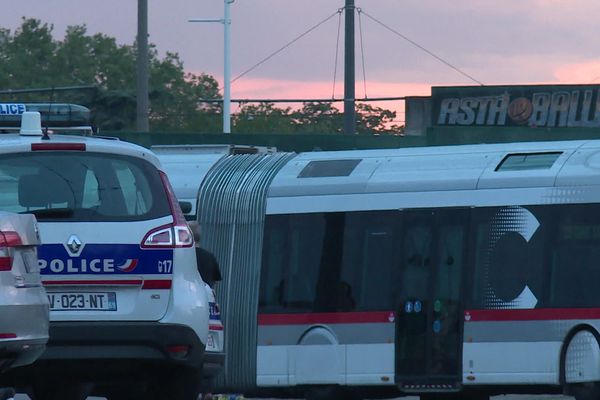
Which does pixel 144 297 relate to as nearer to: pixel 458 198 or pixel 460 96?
pixel 458 198

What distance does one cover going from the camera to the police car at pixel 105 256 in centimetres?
1009

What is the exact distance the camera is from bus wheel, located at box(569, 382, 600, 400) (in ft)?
54.2

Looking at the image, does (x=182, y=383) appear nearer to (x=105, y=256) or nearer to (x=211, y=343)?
(x=105, y=256)

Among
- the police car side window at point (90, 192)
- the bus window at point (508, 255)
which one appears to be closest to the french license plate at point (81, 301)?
the police car side window at point (90, 192)

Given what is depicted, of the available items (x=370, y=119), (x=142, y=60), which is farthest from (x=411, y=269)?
(x=370, y=119)

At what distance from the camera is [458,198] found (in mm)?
17750

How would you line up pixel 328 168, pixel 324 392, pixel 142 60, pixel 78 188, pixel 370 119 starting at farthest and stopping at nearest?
pixel 370 119, pixel 142 60, pixel 328 168, pixel 324 392, pixel 78 188

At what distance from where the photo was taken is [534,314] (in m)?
Result: 17.0

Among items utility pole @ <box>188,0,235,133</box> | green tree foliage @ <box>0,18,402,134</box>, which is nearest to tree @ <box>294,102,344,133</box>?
green tree foliage @ <box>0,18,402,134</box>

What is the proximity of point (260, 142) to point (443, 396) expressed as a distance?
42.2ft

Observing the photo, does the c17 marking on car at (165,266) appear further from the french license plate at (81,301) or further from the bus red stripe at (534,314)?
the bus red stripe at (534,314)

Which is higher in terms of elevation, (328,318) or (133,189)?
(133,189)

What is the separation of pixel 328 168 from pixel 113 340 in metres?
9.10

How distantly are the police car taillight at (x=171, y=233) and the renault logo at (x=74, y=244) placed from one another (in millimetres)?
393
